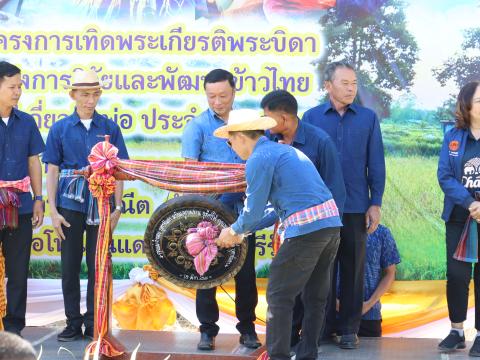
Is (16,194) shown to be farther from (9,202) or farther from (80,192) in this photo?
(80,192)

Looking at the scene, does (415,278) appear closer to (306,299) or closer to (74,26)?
(306,299)

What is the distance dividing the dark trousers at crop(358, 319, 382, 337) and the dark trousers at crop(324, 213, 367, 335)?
0.41 meters

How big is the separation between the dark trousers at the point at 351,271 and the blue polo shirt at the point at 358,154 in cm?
10

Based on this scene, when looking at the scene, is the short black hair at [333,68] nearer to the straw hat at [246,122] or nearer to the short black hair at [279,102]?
the short black hair at [279,102]

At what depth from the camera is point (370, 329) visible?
572 centimetres

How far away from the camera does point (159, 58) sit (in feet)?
19.9

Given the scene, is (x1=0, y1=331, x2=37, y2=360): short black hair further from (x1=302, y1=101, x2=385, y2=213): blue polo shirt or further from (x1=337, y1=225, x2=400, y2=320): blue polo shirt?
(x1=337, y1=225, x2=400, y2=320): blue polo shirt

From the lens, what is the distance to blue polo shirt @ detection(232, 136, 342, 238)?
4.25 metres

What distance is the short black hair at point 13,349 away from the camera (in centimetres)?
206

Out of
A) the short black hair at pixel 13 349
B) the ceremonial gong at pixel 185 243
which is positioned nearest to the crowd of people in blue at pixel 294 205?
the ceremonial gong at pixel 185 243

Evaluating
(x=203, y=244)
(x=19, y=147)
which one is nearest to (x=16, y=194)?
(x=19, y=147)

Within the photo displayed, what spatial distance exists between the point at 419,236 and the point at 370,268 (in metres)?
0.42

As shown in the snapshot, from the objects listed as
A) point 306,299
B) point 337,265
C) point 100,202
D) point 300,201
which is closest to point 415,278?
point 337,265

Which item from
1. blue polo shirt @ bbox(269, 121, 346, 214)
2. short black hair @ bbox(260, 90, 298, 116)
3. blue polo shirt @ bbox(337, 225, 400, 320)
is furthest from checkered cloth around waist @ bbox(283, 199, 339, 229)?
blue polo shirt @ bbox(337, 225, 400, 320)
